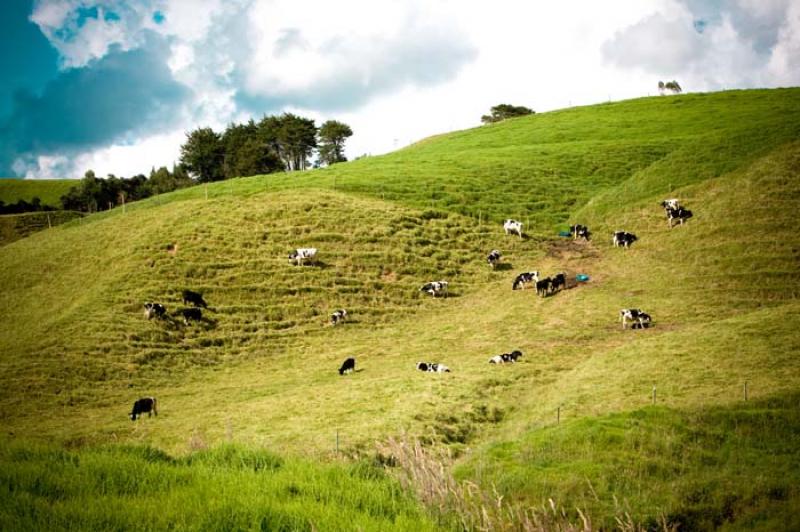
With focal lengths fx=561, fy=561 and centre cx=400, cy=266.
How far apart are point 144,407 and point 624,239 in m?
37.1

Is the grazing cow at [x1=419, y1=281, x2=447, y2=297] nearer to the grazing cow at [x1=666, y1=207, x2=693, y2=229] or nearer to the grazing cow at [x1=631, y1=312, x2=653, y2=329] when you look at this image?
the grazing cow at [x1=631, y1=312, x2=653, y2=329]

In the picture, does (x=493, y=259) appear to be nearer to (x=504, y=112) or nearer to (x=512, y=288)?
(x=512, y=288)

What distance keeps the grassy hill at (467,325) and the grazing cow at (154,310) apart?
2.29 feet

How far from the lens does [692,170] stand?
5403 centimetres

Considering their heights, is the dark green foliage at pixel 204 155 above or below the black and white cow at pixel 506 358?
A: above

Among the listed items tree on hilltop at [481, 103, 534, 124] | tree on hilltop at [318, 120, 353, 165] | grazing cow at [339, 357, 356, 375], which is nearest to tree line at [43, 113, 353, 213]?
tree on hilltop at [318, 120, 353, 165]

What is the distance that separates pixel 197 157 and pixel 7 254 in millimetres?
62593

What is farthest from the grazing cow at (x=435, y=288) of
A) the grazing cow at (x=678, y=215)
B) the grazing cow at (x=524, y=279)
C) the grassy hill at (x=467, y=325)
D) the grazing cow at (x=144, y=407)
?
the grazing cow at (x=144, y=407)

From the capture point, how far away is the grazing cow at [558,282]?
129 ft

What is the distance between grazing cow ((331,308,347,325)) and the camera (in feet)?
123

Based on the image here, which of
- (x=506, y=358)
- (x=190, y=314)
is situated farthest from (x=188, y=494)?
(x=190, y=314)

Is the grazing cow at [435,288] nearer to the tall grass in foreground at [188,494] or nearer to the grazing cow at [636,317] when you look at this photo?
the grazing cow at [636,317]

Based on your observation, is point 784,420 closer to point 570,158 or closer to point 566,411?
point 566,411

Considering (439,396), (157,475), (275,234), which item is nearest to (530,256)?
(275,234)
